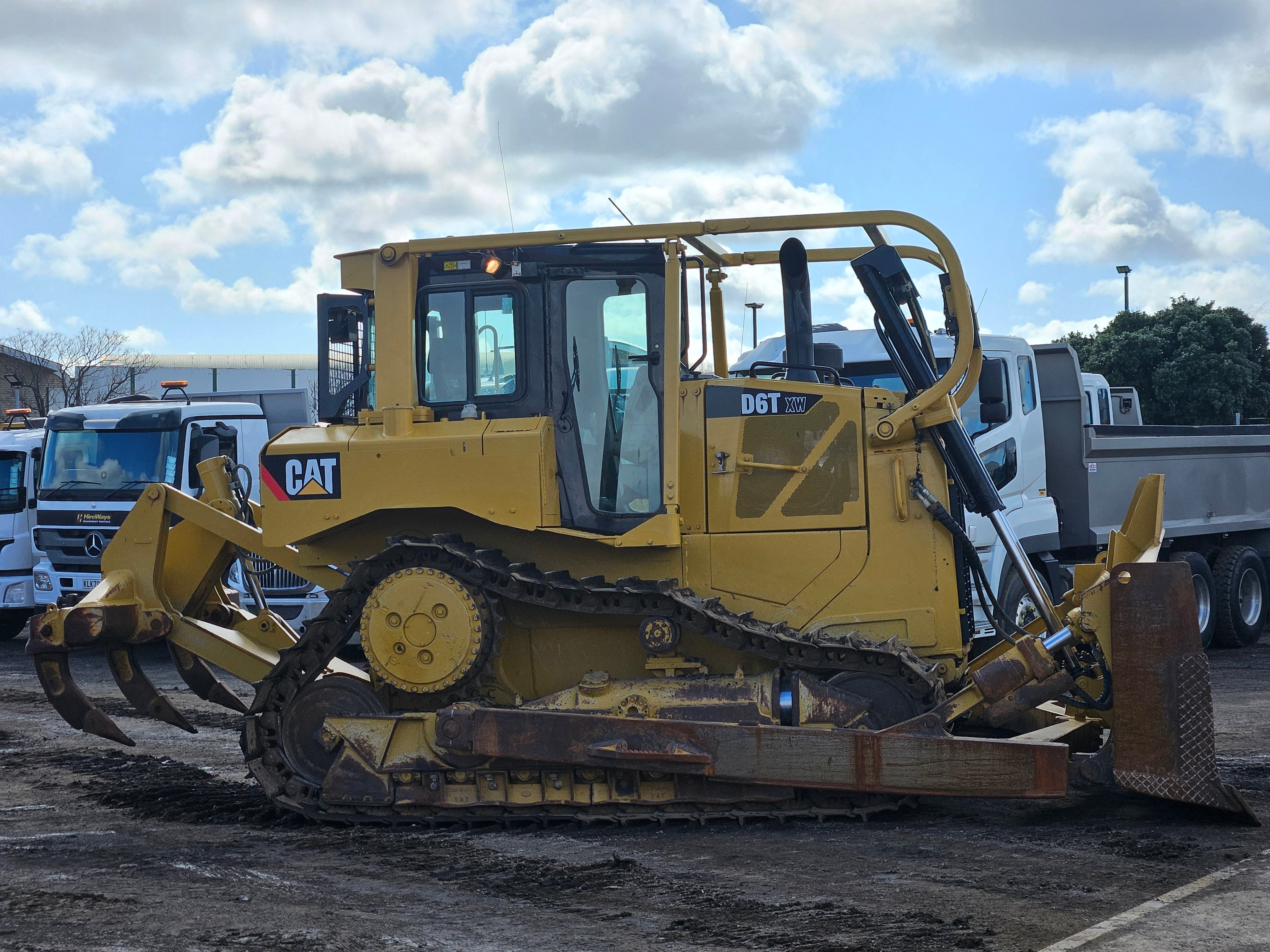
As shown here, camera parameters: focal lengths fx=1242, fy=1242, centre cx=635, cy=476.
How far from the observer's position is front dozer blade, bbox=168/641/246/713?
7910 mm

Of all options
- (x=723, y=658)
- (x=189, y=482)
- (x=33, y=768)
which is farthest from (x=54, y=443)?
(x=723, y=658)

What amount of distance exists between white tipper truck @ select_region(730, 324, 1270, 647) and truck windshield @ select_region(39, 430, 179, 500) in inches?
256

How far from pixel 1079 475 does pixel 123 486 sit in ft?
33.3

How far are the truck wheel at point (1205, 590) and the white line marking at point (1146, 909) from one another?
8634 mm

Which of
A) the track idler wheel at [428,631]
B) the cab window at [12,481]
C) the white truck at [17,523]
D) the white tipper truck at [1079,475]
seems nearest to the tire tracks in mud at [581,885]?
the track idler wheel at [428,631]

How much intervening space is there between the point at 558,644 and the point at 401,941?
87.5 inches

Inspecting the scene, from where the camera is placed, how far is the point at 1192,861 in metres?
5.55

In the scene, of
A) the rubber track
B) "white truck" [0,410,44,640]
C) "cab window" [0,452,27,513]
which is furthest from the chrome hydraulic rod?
"cab window" [0,452,27,513]

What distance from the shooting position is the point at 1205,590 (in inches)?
543

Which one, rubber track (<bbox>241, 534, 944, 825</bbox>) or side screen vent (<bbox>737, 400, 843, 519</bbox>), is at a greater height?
side screen vent (<bbox>737, 400, 843, 519</bbox>)

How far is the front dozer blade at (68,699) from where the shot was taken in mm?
7121

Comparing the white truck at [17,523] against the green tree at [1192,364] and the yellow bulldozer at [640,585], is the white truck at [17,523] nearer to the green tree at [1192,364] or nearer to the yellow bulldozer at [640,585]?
the yellow bulldozer at [640,585]

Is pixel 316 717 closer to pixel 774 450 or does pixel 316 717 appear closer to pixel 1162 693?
pixel 774 450

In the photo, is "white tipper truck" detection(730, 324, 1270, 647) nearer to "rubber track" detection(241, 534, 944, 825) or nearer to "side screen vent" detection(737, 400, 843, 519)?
"side screen vent" detection(737, 400, 843, 519)
